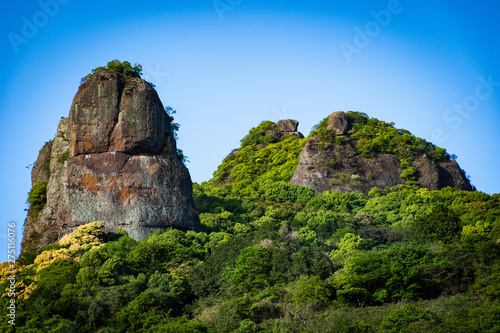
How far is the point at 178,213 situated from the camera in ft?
137

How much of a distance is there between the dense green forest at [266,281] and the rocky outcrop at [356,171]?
38.3ft

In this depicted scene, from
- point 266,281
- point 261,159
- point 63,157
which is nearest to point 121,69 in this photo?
point 63,157

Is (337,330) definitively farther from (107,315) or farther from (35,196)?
(35,196)

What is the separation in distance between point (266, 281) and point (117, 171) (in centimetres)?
977

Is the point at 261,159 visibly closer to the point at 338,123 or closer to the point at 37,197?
the point at 338,123

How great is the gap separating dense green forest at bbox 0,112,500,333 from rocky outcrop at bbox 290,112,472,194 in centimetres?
1167

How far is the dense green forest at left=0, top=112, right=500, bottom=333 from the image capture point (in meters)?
32.4

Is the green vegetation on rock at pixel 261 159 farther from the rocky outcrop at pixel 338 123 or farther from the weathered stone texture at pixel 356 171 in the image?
the rocky outcrop at pixel 338 123

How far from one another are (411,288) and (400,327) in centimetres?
580

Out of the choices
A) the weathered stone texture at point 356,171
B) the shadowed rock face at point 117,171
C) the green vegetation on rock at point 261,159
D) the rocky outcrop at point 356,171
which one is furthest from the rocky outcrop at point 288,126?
the shadowed rock face at point 117,171

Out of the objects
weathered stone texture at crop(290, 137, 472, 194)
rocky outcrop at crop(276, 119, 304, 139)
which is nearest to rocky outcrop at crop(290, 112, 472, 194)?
weathered stone texture at crop(290, 137, 472, 194)

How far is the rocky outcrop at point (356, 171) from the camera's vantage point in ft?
192

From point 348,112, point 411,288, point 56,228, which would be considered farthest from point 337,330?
point 348,112

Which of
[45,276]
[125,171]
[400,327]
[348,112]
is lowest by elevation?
[400,327]
